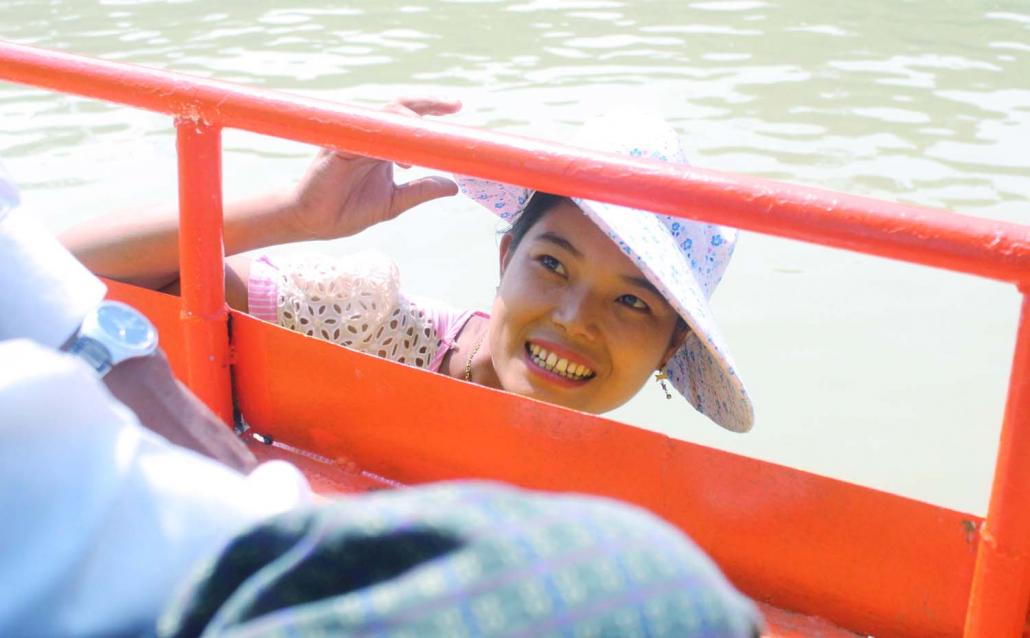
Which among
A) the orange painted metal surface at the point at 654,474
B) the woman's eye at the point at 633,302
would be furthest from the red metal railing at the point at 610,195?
the woman's eye at the point at 633,302

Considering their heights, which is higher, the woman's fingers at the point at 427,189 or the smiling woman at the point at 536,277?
the woman's fingers at the point at 427,189

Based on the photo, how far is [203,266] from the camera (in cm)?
170

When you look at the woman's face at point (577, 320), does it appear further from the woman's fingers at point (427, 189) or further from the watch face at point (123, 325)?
the watch face at point (123, 325)

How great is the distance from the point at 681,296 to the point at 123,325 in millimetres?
1190

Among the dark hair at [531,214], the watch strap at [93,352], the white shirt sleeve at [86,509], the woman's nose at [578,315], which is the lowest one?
the woman's nose at [578,315]

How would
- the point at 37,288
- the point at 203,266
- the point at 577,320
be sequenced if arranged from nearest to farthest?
the point at 37,288, the point at 203,266, the point at 577,320

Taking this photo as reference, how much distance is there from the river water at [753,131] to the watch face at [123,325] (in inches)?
112

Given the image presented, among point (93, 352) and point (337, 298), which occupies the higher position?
point (93, 352)

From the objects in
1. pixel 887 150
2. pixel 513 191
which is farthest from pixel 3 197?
pixel 887 150

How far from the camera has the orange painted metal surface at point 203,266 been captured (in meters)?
1.61

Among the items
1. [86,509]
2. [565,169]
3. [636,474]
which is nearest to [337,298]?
[636,474]

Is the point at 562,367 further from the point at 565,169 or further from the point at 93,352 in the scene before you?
the point at 93,352

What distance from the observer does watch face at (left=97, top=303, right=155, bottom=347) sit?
0.84 meters

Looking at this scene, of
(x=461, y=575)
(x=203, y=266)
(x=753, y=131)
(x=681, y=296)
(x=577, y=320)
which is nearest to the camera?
(x=461, y=575)
